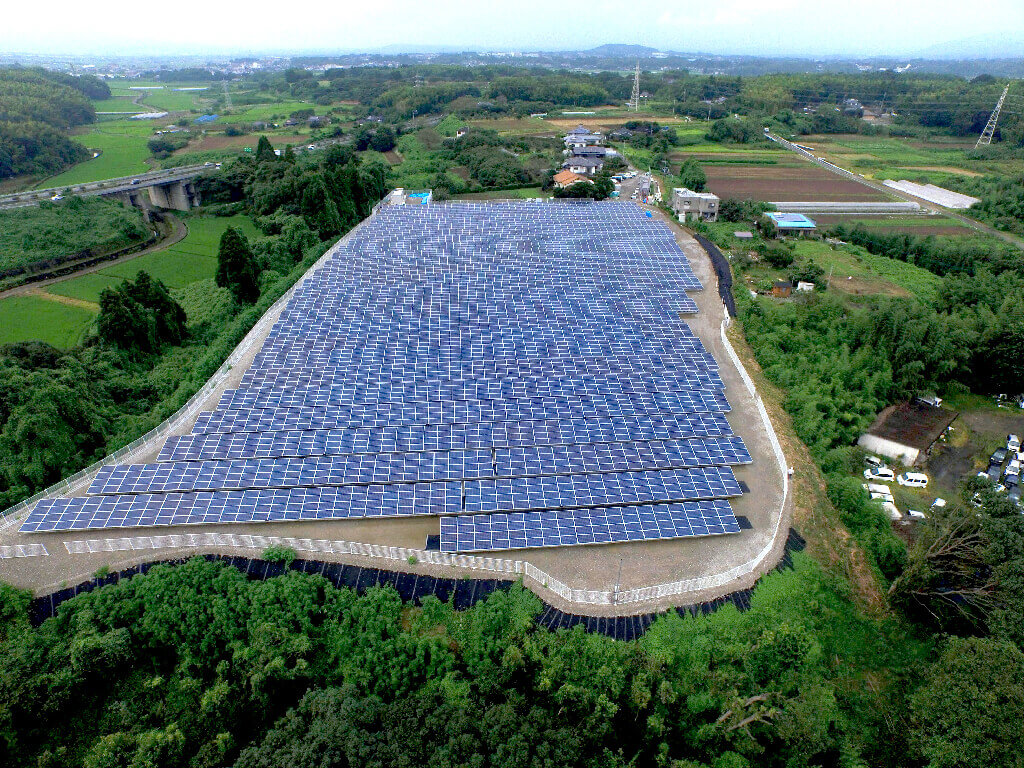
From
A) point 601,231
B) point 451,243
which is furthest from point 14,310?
point 601,231

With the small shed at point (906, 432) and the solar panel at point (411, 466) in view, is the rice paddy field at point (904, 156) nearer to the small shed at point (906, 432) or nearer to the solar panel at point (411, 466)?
the small shed at point (906, 432)

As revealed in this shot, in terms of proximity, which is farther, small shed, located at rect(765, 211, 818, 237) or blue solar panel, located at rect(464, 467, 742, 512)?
small shed, located at rect(765, 211, 818, 237)

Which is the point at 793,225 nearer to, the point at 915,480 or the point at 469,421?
the point at 915,480

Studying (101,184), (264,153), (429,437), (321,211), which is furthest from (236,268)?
(101,184)

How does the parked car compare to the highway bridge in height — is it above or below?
below

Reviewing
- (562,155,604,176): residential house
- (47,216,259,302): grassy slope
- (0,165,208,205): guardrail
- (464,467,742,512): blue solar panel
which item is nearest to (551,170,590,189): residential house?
(562,155,604,176): residential house

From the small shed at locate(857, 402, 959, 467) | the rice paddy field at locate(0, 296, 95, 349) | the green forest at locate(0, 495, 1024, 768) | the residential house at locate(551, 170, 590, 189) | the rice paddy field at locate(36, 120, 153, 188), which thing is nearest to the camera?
the green forest at locate(0, 495, 1024, 768)

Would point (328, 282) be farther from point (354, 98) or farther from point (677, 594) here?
point (354, 98)

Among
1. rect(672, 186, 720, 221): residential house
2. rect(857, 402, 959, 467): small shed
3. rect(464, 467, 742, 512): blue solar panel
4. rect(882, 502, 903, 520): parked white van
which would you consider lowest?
rect(882, 502, 903, 520): parked white van

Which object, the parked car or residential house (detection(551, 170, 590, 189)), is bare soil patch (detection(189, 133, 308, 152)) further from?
the parked car
